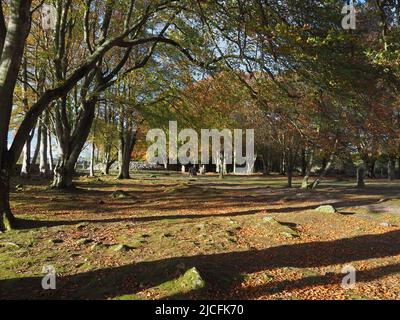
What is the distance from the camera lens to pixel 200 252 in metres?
8.93

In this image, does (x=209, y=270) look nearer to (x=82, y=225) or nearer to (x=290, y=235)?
(x=290, y=235)

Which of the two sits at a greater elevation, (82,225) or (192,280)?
(82,225)

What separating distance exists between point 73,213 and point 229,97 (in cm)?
772

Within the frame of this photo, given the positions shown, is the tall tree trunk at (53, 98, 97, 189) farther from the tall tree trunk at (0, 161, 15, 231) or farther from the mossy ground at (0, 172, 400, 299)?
the tall tree trunk at (0, 161, 15, 231)

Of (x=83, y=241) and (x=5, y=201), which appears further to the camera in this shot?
(x=5, y=201)

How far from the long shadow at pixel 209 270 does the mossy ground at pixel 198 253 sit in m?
0.02

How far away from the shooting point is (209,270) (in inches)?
291

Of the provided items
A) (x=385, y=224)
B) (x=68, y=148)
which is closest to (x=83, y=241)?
(x=385, y=224)

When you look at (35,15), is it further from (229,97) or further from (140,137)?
(140,137)

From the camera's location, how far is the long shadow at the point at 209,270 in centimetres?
673

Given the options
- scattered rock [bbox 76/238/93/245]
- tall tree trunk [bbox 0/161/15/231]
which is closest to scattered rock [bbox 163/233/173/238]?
scattered rock [bbox 76/238/93/245]

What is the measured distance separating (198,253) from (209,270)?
4.83 ft
